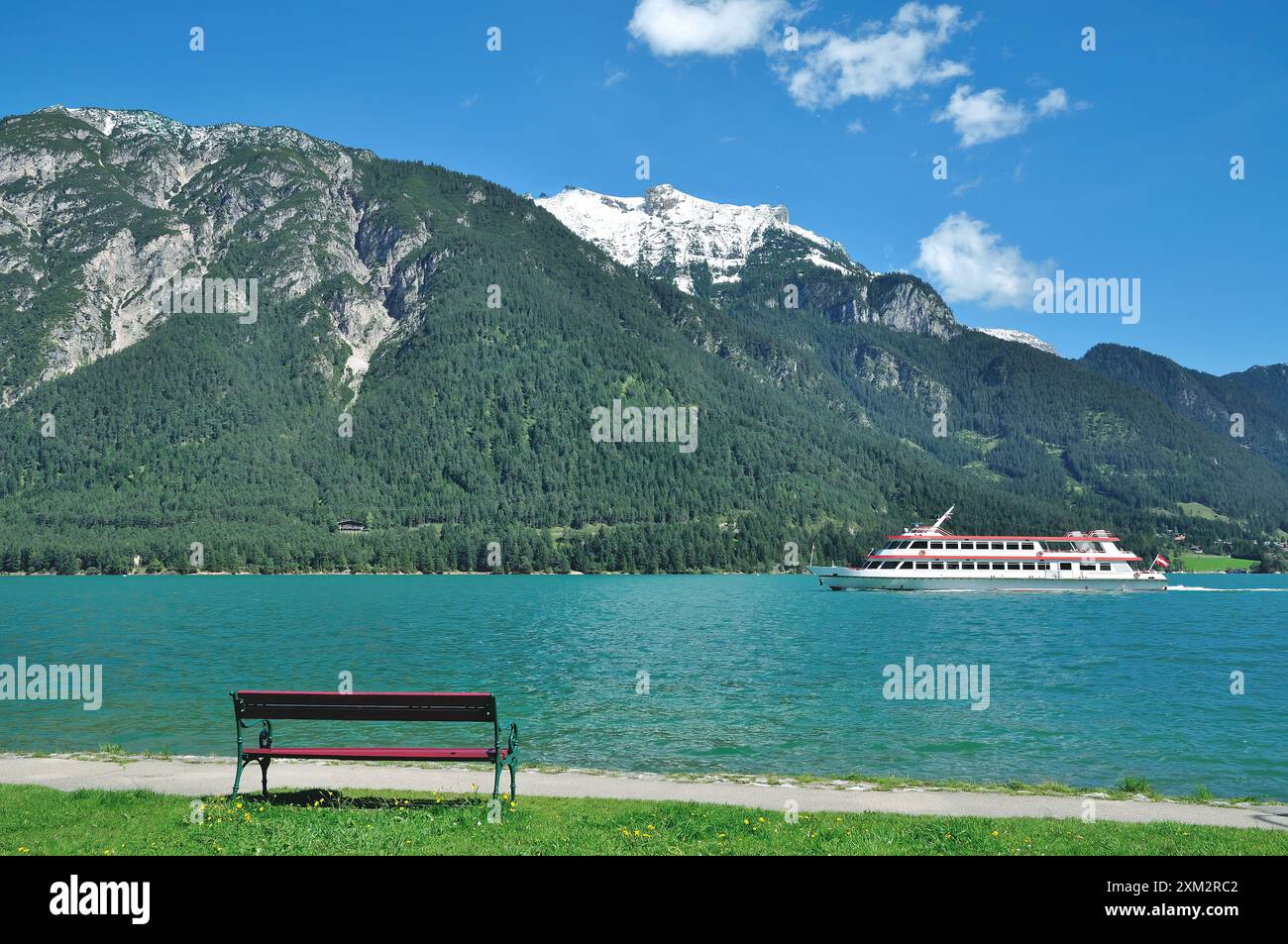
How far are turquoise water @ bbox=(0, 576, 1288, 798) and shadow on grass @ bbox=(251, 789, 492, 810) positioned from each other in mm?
7812

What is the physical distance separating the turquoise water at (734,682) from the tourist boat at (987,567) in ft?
126

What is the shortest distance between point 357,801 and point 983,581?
132 m

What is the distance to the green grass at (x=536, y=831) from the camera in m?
12.7

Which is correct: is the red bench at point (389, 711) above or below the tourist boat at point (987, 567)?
above

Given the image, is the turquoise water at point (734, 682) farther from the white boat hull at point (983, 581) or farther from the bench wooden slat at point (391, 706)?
the white boat hull at point (983, 581)

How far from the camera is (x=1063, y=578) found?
138 m

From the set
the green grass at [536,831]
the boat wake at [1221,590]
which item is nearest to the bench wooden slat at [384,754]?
the green grass at [536,831]

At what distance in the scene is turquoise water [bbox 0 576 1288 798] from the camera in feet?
84.9

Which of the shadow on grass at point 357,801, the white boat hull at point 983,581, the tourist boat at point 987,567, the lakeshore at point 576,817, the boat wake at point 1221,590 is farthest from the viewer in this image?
the boat wake at point 1221,590

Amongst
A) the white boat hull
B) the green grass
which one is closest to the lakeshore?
the green grass

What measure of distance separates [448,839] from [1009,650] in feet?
174

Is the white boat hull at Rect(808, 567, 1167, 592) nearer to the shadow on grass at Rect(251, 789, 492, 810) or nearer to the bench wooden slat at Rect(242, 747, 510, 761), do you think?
the shadow on grass at Rect(251, 789, 492, 810)

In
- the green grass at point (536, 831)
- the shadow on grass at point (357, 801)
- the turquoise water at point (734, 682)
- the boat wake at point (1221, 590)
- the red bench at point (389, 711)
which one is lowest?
the boat wake at point (1221, 590)

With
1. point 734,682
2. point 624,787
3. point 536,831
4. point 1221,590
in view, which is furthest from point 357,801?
point 1221,590
